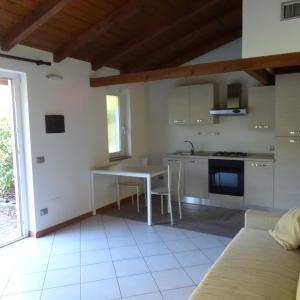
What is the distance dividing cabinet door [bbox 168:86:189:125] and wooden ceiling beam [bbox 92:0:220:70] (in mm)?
1116

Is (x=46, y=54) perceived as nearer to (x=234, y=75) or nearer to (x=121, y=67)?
(x=121, y=67)

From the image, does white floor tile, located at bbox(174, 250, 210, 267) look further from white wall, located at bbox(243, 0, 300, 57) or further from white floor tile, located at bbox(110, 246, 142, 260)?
white wall, located at bbox(243, 0, 300, 57)

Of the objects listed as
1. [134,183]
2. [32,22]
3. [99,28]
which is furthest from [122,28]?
[134,183]

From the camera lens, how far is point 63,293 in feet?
8.69

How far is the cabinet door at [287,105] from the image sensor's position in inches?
170

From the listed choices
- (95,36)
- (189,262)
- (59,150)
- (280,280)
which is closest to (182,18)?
(95,36)

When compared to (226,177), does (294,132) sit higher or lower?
higher

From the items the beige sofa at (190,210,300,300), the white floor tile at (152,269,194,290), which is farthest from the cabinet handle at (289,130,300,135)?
the white floor tile at (152,269,194,290)

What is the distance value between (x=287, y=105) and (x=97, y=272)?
135 inches

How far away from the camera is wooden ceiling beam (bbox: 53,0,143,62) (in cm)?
348

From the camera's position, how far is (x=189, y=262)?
317 cm

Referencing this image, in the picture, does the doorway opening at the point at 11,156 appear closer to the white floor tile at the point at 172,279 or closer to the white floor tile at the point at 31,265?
the white floor tile at the point at 31,265

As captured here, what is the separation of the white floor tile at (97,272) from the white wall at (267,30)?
290 centimetres

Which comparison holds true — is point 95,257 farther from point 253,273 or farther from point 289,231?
point 289,231
